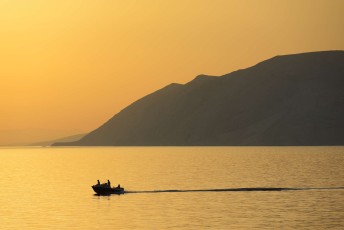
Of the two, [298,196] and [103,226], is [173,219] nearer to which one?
[103,226]

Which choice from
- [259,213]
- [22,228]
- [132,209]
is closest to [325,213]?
[259,213]

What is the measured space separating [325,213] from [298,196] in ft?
77.6

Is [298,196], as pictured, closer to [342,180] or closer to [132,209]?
[132,209]

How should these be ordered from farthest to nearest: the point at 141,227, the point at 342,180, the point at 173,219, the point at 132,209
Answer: the point at 342,180 → the point at 132,209 → the point at 173,219 → the point at 141,227

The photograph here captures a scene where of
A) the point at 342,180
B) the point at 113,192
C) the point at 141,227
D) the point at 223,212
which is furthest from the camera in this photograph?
the point at 342,180

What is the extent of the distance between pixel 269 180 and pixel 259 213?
2594 inches

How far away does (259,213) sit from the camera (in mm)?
91062

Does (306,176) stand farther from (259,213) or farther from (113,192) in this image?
(259,213)

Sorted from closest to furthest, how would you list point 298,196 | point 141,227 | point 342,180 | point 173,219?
point 141,227 < point 173,219 < point 298,196 < point 342,180

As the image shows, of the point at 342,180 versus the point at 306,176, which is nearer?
the point at 342,180

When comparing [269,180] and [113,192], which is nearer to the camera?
[113,192]

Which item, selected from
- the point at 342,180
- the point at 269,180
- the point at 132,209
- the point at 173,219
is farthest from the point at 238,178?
the point at 173,219

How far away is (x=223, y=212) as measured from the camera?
93.2 m

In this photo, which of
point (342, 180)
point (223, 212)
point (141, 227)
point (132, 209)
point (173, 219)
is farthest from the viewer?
point (342, 180)
